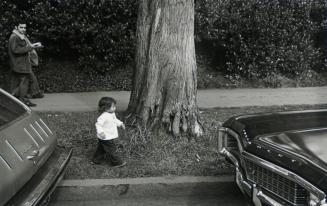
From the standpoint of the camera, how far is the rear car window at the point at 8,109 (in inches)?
177

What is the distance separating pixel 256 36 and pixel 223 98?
7.41 ft

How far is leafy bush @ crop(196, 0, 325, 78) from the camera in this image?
1131cm

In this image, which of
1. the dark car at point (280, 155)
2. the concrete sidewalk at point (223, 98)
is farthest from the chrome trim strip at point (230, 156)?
the concrete sidewalk at point (223, 98)

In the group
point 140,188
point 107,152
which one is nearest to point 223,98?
point 107,152

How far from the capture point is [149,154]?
6.05m

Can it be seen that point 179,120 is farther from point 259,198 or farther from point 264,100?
point 264,100

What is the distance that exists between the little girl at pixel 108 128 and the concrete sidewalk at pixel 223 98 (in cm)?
272

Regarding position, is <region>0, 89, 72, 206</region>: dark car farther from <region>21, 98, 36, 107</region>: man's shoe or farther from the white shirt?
<region>21, 98, 36, 107</region>: man's shoe

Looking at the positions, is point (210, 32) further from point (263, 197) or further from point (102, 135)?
point (263, 197)

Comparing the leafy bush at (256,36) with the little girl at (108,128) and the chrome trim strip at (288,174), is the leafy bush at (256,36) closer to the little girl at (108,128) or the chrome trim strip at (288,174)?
the little girl at (108,128)

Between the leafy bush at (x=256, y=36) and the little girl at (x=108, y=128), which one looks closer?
the little girl at (x=108, y=128)

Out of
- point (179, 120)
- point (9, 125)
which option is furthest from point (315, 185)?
point (179, 120)

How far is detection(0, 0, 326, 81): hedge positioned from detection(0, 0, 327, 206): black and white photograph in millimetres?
29

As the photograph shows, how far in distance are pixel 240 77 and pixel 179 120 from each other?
5.45 meters
